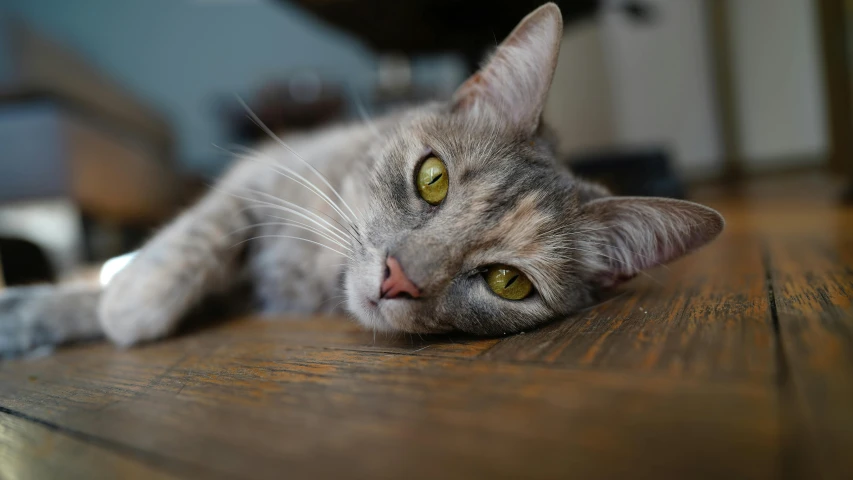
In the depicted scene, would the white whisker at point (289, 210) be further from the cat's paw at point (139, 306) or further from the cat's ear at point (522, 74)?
the cat's ear at point (522, 74)

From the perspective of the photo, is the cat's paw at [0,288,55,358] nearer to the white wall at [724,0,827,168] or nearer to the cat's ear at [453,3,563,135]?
the cat's ear at [453,3,563,135]

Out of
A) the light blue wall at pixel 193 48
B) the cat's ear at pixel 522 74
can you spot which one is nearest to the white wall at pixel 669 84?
the light blue wall at pixel 193 48

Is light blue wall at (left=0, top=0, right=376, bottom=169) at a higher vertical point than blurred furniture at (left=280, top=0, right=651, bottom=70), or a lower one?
higher

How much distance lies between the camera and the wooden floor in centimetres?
42

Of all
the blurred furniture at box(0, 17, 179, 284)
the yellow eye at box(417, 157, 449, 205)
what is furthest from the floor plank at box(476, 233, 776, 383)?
the blurred furniture at box(0, 17, 179, 284)

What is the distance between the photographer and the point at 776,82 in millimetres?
4598

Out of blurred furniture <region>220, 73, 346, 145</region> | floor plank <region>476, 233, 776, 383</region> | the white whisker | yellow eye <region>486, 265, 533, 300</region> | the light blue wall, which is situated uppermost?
the light blue wall

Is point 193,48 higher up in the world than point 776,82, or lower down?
higher up

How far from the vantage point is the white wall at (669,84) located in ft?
15.8

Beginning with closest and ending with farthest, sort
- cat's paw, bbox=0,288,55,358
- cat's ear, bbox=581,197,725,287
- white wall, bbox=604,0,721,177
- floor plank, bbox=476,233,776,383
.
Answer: floor plank, bbox=476,233,776,383 < cat's ear, bbox=581,197,725,287 < cat's paw, bbox=0,288,55,358 < white wall, bbox=604,0,721,177

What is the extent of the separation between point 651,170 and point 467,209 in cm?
245

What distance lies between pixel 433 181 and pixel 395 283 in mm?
235

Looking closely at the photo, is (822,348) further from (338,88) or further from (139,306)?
(338,88)

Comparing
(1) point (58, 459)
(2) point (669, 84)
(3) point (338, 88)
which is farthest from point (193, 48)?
(1) point (58, 459)
